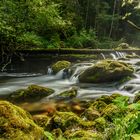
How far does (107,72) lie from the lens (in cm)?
1498

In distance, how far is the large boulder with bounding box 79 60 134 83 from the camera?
14953 millimetres

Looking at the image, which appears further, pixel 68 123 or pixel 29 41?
pixel 29 41

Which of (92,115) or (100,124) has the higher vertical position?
(100,124)

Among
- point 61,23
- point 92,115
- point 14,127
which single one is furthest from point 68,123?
point 61,23

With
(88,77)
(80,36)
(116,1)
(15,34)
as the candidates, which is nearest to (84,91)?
(88,77)

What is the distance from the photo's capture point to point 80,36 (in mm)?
27625

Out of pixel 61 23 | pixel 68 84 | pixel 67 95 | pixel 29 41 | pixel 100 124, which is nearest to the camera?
pixel 100 124

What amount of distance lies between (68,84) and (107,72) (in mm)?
1887

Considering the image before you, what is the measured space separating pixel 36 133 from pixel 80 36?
22.8 meters

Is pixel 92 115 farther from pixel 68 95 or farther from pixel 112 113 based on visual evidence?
pixel 68 95

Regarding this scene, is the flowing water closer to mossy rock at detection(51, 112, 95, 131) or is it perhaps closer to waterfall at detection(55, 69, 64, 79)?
waterfall at detection(55, 69, 64, 79)

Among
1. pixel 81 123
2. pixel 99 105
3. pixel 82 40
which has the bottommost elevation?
pixel 82 40

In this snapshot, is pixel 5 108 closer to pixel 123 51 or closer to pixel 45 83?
pixel 45 83

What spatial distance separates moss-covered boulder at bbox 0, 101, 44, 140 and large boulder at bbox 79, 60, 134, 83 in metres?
9.69
